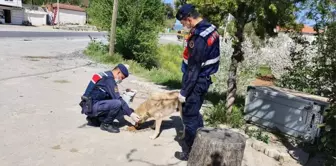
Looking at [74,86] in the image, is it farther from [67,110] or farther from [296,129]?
[296,129]

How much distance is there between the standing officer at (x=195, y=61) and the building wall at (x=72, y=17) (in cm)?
6513

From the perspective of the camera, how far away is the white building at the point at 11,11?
51969mm

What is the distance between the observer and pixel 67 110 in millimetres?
6535

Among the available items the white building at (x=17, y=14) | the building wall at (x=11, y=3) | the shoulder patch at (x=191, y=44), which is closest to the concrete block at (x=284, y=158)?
the shoulder patch at (x=191, y=44)

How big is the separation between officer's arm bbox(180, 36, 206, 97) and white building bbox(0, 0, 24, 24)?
53.2 m

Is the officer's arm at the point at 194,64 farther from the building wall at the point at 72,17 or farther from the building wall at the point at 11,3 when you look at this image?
the building wall at the point at 72,17

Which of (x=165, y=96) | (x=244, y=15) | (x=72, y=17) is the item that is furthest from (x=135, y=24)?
(x=72, y=17)

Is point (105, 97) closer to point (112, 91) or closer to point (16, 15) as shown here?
point (112, 91)

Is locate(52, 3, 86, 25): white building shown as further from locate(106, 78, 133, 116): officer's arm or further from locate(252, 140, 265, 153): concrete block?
locate(252, 140, 265, 153): concrete block

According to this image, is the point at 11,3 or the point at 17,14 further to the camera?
the point at 17,14

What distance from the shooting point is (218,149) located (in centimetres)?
375

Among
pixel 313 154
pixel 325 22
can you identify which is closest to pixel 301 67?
pixel 325 22

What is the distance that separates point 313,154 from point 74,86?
19.8 feet

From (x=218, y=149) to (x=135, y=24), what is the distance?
13582mm
